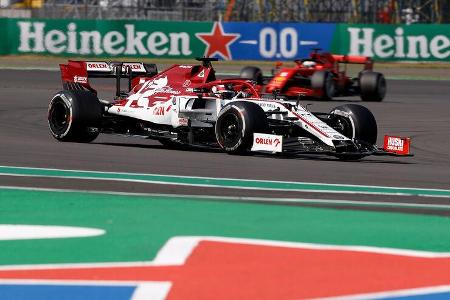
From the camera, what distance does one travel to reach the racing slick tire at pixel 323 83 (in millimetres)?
25203

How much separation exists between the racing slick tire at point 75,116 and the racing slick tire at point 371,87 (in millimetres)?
11724

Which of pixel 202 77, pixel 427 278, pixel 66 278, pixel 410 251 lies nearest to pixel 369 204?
pixel 410 251

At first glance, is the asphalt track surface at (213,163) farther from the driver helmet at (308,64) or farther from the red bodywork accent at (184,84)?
the driver helmet at (308,64)

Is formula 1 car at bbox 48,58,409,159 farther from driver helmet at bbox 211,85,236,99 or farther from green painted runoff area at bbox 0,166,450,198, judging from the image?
green painted runoff area at bbox 0,166,450,198

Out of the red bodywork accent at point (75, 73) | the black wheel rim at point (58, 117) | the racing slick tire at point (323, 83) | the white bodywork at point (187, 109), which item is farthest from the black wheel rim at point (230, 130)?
the racing slick tire at point (323, 83)

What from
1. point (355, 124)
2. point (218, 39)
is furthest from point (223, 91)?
point (218, 39)

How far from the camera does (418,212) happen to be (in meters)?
9.25

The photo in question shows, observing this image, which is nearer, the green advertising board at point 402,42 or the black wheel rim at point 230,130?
the black wheel rim at point 230,130

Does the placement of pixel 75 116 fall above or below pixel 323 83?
below

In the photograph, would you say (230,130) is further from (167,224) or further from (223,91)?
(167,224)

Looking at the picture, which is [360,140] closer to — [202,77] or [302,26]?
[202,77]

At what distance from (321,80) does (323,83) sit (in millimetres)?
85

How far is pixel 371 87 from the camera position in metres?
26.1

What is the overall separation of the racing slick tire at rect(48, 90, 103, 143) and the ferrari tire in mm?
3252
